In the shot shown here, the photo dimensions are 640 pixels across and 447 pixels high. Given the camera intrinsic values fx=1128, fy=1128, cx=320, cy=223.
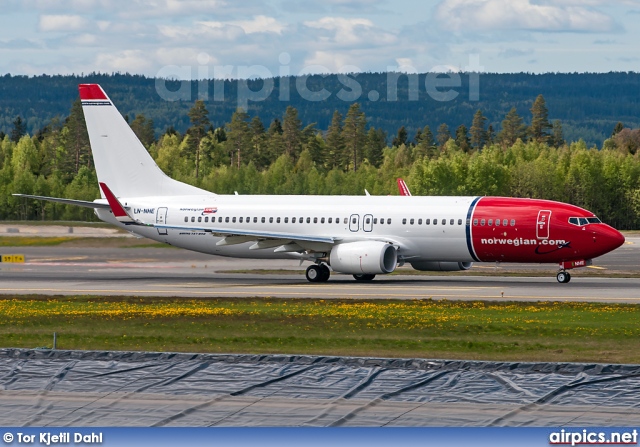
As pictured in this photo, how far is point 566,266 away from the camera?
48938mm

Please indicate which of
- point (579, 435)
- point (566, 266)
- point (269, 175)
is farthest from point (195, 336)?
point (269, 175)

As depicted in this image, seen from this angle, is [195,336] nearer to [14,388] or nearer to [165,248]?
[14,388]

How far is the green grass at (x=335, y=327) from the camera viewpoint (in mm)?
27578

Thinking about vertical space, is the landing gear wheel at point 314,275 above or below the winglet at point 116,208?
below

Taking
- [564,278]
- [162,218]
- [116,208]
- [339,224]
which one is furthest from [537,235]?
[116,208]

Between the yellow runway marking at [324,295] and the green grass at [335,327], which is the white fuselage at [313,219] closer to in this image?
the yellow runway marking at [324,295]

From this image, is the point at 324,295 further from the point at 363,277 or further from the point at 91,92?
the point at 91,92

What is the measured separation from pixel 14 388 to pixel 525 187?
460 feet

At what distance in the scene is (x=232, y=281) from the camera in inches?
2039

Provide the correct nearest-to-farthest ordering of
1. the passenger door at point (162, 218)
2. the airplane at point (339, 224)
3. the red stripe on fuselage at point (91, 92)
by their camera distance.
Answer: the airplane at point (339, 224) → the passenger door at point (162, 218) → the red stripe on fuselage at point (91, 92)

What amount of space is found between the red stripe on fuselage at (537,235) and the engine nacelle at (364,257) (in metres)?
3.75

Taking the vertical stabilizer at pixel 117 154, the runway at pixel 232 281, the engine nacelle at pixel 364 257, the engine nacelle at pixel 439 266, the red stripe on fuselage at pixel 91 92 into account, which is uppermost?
the red stripe on fuselage at pixel 91 92

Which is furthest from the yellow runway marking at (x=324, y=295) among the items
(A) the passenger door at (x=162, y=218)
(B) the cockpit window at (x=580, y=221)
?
(A) the passenger door at (x=162, y=218)

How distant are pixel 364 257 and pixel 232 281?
6.79 m
